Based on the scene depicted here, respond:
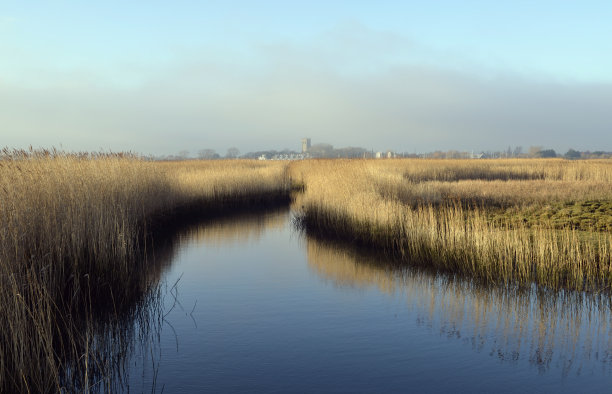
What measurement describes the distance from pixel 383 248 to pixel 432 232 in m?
1.38

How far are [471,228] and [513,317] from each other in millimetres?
4180

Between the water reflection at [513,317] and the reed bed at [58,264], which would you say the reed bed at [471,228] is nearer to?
the water reflection at [513,317]

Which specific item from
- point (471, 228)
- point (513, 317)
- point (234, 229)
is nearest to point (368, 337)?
point (513, 317)

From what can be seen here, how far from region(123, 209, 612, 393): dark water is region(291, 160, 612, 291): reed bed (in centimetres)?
59

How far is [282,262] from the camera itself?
10062mm

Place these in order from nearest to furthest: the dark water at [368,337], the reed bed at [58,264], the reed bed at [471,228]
Answer: 1. the reed bed at [58,264]
2. the dark water at [368,337]
3. the reed bed at [471,228]

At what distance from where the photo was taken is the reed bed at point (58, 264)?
12.9 ft

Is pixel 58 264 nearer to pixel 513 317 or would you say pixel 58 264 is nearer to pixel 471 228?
pixel 513 317

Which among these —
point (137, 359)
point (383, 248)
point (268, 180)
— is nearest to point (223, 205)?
point (268, 180)

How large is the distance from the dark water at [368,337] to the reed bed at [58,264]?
0.69 metres

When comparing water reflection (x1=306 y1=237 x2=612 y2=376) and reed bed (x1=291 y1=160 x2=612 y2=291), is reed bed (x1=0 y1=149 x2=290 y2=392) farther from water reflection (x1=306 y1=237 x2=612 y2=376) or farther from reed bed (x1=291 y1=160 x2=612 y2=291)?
reed bed (x1=291 y1=160 x2=612 y2=291)

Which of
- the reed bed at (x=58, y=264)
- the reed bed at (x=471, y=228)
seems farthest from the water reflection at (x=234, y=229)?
the reed bed at (x=58, y=264)

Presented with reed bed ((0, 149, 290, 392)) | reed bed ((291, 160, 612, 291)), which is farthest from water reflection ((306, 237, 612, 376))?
reed bed ((0, 149, 290, 392))

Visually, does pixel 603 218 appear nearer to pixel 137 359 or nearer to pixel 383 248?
pixel 383 248
